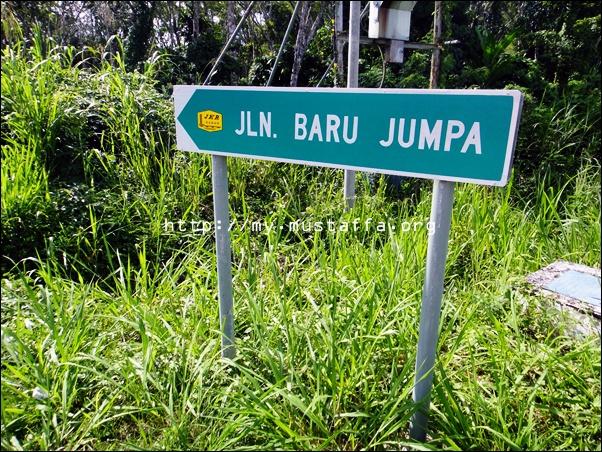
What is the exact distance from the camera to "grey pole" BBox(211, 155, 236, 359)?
1.51 meters

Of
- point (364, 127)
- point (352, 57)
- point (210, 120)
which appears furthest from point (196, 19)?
point (364, 127)

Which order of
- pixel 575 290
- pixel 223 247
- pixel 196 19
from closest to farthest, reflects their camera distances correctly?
pixel 223 247
pixel 575 290
pixel 196 19

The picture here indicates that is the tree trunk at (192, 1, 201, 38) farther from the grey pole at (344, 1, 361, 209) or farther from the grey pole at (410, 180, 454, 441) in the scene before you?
the grey pole at (410, 180, 454, 441)

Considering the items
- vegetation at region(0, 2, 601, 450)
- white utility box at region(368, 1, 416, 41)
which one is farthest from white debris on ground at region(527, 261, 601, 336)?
white utility box at region(368, 1, 416, 41)

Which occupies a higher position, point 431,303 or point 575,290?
point 431,303

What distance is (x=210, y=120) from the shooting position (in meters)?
1.42

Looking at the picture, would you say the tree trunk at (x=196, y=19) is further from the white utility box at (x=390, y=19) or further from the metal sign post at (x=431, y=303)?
the metal sign post at (x=431, y=303)

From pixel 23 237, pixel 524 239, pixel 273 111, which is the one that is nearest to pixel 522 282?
pixel 524 239

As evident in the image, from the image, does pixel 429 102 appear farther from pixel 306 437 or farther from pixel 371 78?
pixel 371 78

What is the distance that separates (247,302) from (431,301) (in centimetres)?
84

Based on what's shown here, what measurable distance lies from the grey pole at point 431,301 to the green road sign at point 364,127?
0.25 ft

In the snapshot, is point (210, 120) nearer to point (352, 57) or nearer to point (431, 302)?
point (431, 302)

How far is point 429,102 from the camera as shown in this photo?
1.02 metres

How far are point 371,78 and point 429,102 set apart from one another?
6814mm
